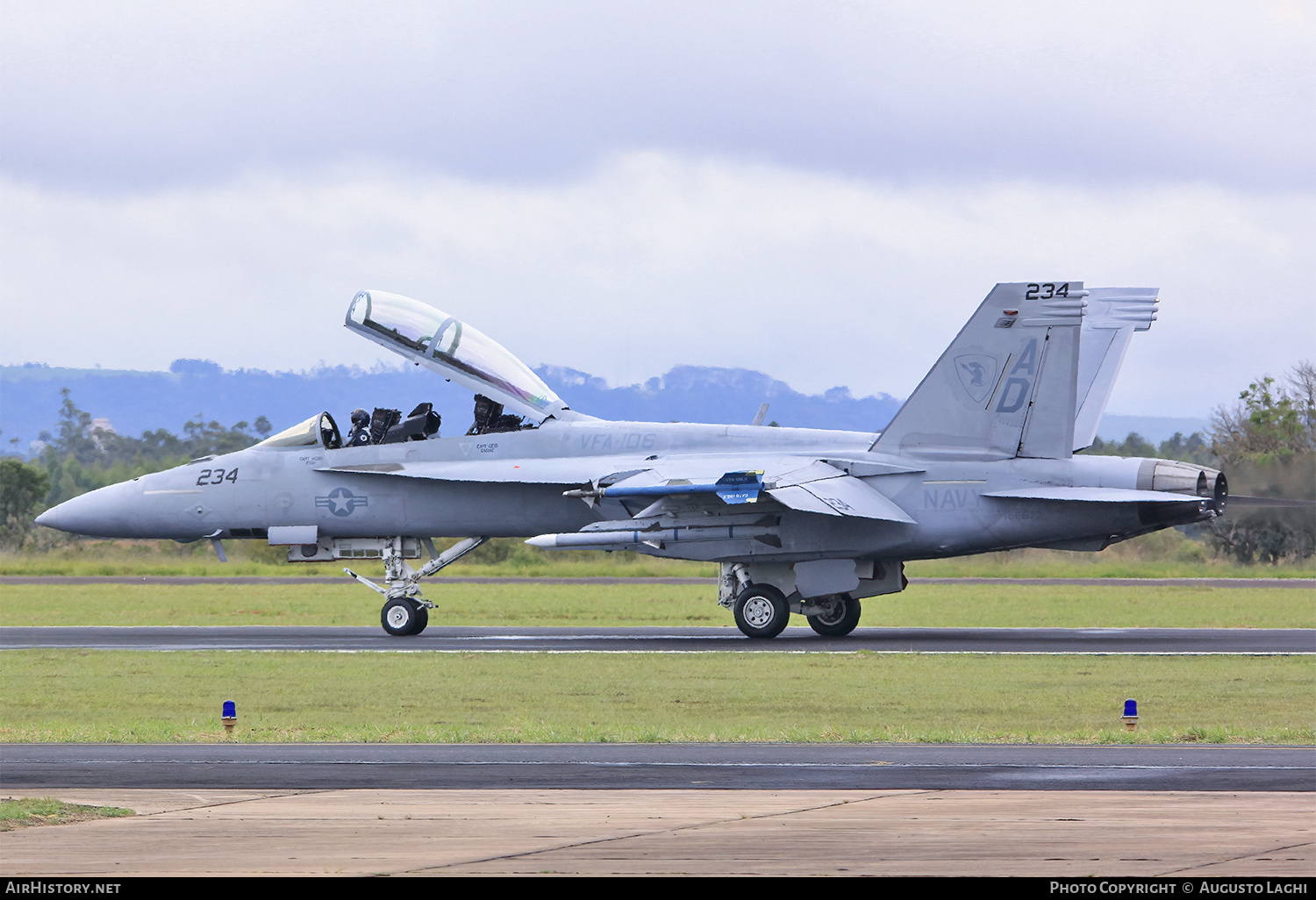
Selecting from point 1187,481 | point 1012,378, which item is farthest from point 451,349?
point 1187,481

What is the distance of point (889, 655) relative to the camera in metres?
23.0

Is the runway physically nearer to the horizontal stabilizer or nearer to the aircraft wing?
the horizontal stabilizer

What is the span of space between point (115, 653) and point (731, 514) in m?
9.96

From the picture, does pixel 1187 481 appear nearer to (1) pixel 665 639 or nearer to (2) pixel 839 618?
(2) pixel 839 618

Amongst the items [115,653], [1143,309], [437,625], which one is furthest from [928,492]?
[115,653]

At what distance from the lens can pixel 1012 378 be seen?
2509 cm

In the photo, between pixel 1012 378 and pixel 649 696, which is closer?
pixel 649 696

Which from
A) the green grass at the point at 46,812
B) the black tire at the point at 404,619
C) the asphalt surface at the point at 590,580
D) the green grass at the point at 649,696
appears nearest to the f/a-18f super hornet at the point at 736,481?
the black tire at the point at 404,619

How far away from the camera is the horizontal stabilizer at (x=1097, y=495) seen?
24.1 metres

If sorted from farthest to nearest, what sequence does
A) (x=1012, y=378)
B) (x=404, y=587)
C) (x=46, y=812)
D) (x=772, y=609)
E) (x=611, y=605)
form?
(x=611, y=605) < (x=404, y=587) < (x=772, y=609) < (x=1012, y=378) < (x=46, y=812)

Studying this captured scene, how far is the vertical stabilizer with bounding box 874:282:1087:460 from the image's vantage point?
24.7 metres

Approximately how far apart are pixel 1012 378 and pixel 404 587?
11445 millimetres

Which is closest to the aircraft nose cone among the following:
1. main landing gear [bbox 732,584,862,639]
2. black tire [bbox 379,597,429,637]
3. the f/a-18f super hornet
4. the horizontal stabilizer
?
the f/a-18f super hornet

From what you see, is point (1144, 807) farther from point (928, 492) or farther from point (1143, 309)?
point (1143, 309)
